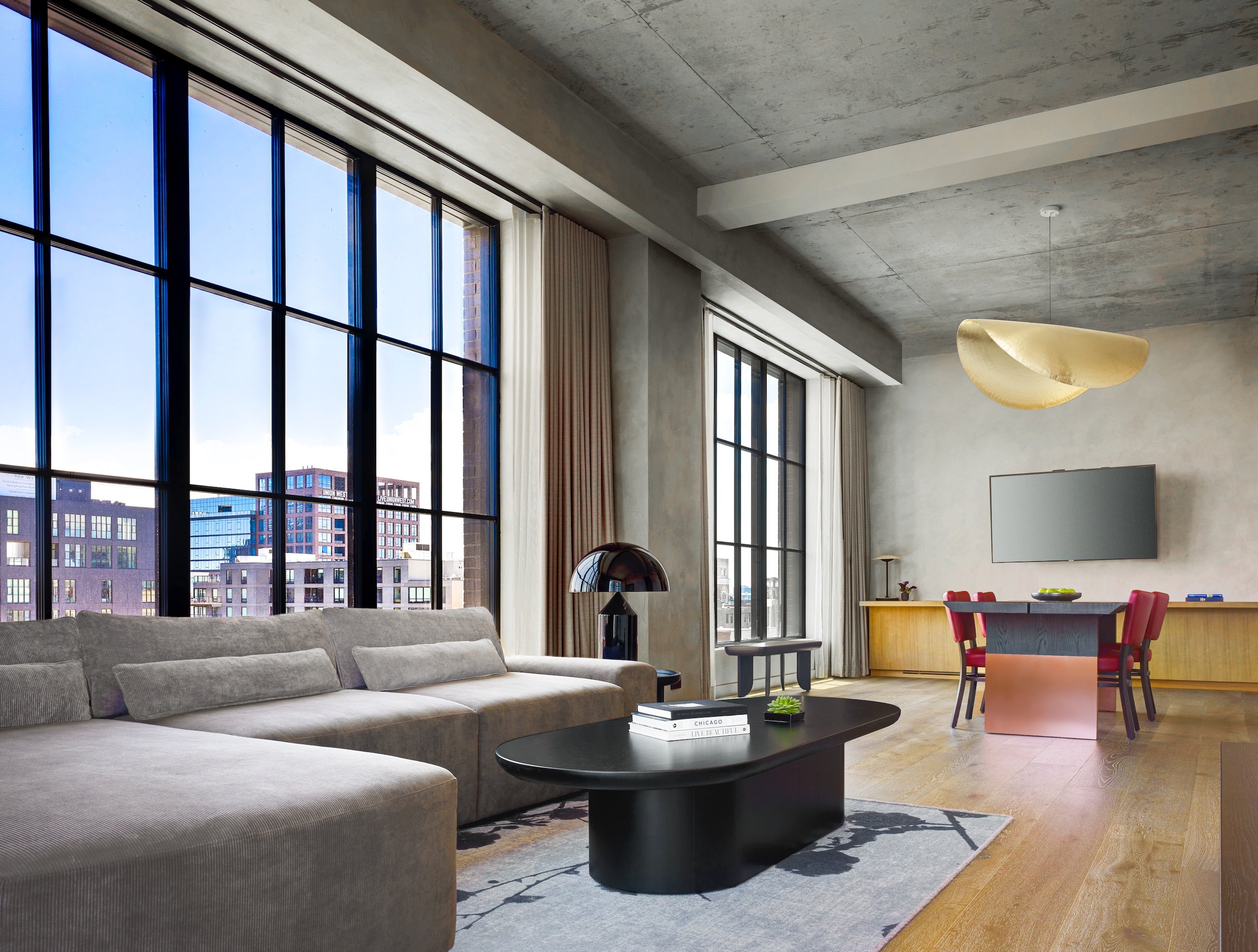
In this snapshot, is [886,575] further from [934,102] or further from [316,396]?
[316,396]

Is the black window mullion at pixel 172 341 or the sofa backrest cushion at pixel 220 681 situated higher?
the black window mullion at pixel 172 341

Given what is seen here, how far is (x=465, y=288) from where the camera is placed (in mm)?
5703

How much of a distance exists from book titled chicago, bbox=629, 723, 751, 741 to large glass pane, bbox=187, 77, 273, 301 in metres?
2.64

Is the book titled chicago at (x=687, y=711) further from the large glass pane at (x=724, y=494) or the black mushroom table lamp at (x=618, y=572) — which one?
the large glass pane at (x=724, y=494)

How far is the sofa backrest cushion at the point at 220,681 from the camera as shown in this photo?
3166 mm

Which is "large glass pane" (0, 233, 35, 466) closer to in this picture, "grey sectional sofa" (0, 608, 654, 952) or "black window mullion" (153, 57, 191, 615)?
"black window mullion" (153, 57, 191, 615)

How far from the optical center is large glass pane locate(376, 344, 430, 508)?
504 cm

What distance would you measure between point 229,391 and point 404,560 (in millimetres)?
1270

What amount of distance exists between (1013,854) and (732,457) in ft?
18.7

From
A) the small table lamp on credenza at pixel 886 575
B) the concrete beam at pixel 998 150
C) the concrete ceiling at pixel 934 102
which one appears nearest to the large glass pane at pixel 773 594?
the small table lamp on credenza at pixel 886 575

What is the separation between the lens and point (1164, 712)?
6.93 meters

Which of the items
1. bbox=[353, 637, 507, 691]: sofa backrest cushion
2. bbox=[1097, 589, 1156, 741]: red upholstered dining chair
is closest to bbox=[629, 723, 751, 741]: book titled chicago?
bbox=[353, 637, 507, 691]: sofa backrest cushion

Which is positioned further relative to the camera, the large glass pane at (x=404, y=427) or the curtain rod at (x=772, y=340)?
the curtain rod at (x=772, y=340)

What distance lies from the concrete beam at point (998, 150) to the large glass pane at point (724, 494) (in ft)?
8.08
